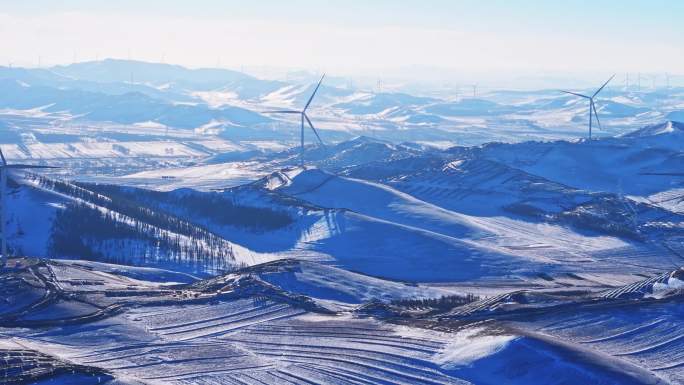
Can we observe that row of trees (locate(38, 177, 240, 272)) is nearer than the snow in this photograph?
No

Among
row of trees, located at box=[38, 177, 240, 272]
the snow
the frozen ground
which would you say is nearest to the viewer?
the frozen ground

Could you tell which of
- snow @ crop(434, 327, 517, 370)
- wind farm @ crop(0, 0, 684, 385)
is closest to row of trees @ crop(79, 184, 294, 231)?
wind farm @ crop(0, 0, 684, 385)

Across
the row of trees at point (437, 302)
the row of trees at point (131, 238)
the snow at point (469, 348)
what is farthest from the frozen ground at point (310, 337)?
the row of trees at point (131, 238)

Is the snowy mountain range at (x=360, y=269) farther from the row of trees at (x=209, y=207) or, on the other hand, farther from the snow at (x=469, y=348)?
the row of trees at (x=209, y=207)

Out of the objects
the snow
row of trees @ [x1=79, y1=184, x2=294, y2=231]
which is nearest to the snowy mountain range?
the snow

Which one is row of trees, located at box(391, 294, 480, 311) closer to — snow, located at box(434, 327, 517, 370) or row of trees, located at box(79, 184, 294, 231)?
snow, located at box(434, 327, 517, 370)

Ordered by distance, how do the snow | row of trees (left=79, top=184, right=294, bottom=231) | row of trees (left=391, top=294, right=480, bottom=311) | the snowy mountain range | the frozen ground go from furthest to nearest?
1. row of trees (left=79, top=184, right=294, bottom=231)
2. row of trees (left=391, top=294, right=480, bottom=311)
3. the snowy mountain range
4. the snow
5. the frozen ground

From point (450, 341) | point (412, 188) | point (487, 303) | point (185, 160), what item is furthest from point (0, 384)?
point (185, 160)

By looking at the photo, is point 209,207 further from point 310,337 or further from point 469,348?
point 469,348

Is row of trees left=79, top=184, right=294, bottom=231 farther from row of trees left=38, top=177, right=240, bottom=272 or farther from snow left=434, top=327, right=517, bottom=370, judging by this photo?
snow left=434, top=327, right=517, bottom=370

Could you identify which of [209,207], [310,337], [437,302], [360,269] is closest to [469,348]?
[310,337]

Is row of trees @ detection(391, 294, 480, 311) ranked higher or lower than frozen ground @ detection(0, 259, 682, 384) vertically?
lower
